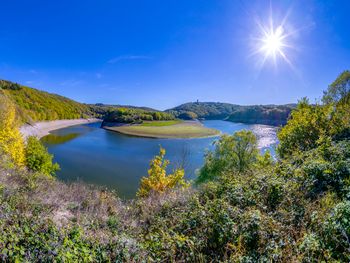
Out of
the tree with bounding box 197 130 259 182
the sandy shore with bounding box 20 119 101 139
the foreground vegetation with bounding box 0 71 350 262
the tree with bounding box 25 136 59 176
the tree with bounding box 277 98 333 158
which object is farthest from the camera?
the sandy shore with bounding box 20 119 101 139

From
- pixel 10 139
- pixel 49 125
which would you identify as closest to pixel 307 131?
pixel 10 139

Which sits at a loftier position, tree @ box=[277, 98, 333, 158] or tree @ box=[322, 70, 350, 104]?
tree @ box=[322, 70, 350, 104]

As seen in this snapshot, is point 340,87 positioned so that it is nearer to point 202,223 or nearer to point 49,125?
point 202,223

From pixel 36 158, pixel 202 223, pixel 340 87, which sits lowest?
pixel 36 158

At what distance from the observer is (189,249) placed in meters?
Answer: 4.96

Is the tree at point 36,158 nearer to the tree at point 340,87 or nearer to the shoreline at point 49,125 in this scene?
the tree at point 340,87

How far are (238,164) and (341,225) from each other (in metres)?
19.6

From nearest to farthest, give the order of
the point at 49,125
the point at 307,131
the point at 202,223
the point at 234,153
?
the point at 202,223 < the point at 307,131 < the point at 234,153 < the point at 49,125

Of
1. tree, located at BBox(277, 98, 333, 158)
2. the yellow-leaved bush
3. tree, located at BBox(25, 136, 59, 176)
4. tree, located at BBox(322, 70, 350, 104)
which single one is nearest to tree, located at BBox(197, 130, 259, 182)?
tree, located at BBox(277, 98, 333, 158)

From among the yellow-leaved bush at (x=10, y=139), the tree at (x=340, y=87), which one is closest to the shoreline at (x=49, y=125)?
the yellow-leaved bush at (x=10, y=139)

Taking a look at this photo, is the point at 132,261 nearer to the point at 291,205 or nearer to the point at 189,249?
the point at 189,249

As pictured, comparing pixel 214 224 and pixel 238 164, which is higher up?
pixel 214 224

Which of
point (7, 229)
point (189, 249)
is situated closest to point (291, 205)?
point (189, 249)

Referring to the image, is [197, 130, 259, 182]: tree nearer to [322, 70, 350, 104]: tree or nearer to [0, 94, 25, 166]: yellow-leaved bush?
[322, 70, 350, 104]: tree
